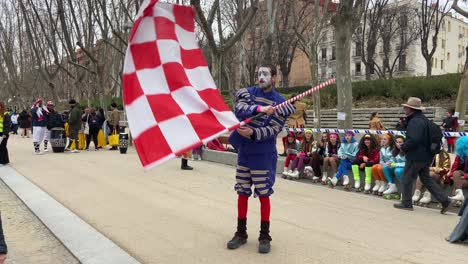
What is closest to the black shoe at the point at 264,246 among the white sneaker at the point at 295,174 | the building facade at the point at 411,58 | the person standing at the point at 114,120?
the white sneaker at the point at 295,174

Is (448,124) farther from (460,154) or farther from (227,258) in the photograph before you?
(227,258)

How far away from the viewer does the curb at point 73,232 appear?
453cm

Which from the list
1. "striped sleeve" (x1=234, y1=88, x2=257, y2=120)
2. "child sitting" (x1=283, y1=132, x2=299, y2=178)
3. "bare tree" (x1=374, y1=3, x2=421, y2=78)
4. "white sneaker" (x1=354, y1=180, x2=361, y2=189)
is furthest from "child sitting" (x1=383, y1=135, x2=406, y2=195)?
"bare tree" (x1=374, y1=3, x2=421, y2=78)

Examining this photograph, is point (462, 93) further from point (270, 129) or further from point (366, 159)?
point (270, 129)

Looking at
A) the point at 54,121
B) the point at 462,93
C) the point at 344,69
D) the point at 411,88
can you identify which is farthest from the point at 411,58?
the point at 54,121

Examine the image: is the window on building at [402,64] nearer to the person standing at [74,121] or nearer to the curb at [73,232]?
the person standing at [74,121]

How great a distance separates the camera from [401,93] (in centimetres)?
2259

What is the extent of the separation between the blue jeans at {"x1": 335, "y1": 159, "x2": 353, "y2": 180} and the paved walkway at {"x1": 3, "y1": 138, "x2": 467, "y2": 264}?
462mm

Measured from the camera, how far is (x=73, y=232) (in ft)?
17.7

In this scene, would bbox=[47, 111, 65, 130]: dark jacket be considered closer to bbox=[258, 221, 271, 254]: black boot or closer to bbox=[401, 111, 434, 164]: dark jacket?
bbox=[401, 111, 434, 164]: dark jacket

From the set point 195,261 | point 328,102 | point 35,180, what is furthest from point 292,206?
point 328,102

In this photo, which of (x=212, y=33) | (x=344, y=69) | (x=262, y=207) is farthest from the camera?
(x=212, y=33)

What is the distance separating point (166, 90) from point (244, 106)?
1.07 m

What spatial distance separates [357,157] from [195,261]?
496cm
